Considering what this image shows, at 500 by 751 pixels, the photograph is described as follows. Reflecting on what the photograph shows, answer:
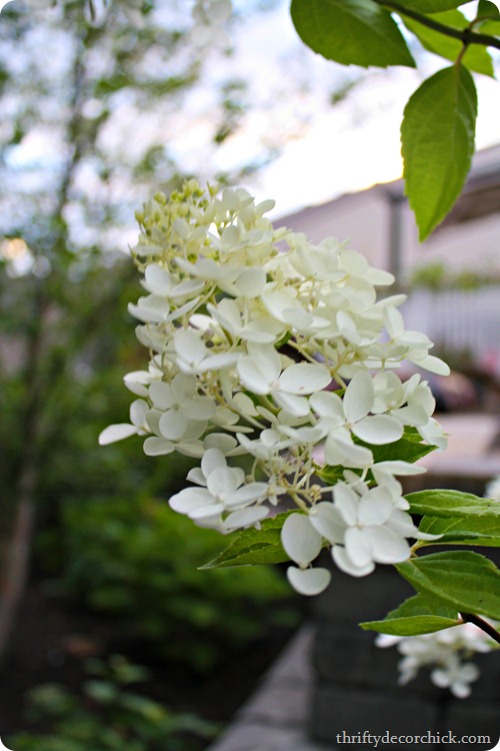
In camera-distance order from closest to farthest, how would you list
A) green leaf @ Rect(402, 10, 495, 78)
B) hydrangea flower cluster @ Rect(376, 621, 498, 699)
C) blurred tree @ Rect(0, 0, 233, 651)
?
green leaf @ Rect(402, 10, 495, 78) → hydrangea flower cluster @ Rect(376, 621, 498, 699) → blurred tree @ Rect(0, 0, 233, 651)

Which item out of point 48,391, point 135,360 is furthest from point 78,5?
point 135,360

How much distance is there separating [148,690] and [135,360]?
5.80ft

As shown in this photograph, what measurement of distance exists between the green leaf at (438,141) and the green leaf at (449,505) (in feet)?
0.68

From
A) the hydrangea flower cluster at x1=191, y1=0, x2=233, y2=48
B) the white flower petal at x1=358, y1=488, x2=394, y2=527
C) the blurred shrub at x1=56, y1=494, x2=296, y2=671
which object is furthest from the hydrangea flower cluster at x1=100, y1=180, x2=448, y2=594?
the blurred shrub at x1=56, y1=494, x2=296, y2=671

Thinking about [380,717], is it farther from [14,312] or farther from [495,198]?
[495,198]

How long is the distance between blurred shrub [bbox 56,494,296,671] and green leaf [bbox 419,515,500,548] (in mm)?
2514

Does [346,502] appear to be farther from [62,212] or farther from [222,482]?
[62,212]

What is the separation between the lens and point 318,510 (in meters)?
0.30

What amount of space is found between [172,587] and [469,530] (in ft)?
8.74

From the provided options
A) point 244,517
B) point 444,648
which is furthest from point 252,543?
point 444,648

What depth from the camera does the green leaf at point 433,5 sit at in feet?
1.33

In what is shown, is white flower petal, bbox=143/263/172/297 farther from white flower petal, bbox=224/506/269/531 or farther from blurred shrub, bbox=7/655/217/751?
blurred shrub, bbox=7/655/217/751

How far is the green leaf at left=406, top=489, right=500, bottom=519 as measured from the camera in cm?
33

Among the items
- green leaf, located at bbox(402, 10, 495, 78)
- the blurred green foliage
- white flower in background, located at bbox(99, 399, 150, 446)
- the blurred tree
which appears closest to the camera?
white flower in background, located at bbox(99, 399, 150, 446)
